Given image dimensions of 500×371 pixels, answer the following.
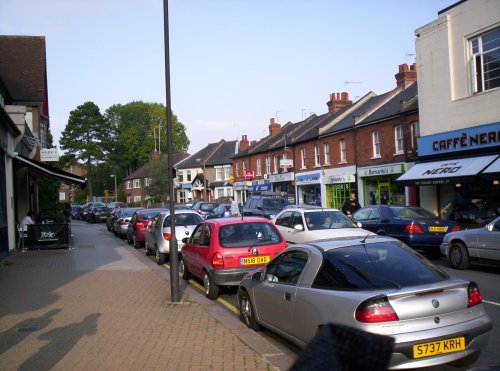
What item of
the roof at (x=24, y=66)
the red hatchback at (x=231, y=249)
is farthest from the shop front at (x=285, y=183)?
the red hatchback at (x=231, y=249)

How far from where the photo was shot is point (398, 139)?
2653 cm

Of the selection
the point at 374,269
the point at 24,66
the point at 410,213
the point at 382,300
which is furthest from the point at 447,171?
the point at 24,66

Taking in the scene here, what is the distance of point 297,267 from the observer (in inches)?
240

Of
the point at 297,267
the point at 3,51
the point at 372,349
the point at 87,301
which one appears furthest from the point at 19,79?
the point at 372,349

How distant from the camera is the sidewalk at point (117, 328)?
5598mm

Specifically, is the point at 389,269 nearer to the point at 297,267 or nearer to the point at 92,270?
the point at 297,267

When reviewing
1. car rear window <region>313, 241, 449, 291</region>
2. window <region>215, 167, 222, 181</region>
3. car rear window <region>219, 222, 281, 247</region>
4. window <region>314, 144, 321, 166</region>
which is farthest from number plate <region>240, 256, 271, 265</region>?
window <region>215, 167, 222, 181</region>

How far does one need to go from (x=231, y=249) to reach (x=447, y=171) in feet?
44.2

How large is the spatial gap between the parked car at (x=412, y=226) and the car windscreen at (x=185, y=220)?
4.87 meters

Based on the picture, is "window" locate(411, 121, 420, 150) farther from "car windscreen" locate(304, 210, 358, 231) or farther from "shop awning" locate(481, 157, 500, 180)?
"car windscreen" locate(304, 210, 358, 231)

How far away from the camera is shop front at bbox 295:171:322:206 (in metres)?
35.4

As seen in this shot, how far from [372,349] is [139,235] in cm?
1884

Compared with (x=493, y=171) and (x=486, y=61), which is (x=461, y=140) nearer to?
(x=493, y=171)

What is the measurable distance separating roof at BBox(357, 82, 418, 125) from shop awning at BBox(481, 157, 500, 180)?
7704 millimetres
